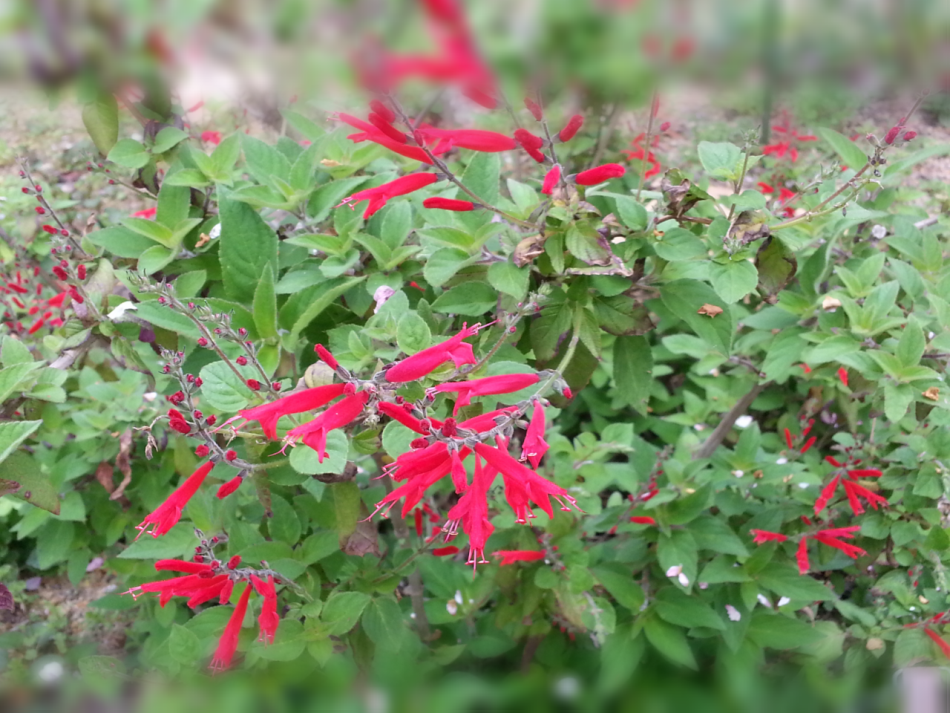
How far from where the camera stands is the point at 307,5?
727 millimetres

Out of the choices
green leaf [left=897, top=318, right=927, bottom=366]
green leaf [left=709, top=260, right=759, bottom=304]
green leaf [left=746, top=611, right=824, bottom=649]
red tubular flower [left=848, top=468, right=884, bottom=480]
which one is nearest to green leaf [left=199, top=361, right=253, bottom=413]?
green leaf [left=709, top=260, right=759, bottom=304]

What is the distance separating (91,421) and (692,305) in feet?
4.42

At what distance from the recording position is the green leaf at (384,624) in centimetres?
130

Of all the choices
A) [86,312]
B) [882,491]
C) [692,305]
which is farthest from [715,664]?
[86,312]

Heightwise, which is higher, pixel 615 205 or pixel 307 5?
pixel 307 5

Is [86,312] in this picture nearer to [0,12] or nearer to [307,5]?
[0,12]

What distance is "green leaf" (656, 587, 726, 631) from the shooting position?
1.43 meters

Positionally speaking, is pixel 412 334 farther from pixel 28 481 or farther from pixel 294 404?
pixel 28 481

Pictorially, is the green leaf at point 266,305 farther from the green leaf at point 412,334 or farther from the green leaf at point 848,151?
the green leaf at point 848,151

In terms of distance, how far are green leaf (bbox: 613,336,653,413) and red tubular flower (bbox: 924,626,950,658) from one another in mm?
827

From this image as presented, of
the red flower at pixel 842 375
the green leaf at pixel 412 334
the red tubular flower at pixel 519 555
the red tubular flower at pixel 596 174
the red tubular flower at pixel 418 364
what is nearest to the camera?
the red tubular flower at pixel 418 364

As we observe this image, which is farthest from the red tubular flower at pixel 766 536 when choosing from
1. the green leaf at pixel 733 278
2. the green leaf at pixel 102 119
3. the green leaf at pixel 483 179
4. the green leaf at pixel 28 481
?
the green leaf at pixel 102 119

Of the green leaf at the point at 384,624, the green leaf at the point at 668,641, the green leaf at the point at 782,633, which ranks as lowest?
the green leaf at the point at 782,633

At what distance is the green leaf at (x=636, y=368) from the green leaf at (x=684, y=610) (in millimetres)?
489
